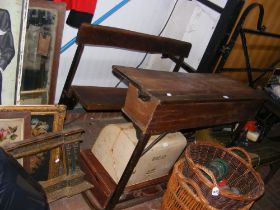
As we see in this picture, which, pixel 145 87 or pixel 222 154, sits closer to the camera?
pixel 145 87

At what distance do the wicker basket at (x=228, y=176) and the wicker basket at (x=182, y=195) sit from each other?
0.08 meters

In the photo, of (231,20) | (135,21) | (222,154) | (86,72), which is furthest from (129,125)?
(231,20)

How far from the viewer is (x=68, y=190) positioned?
7.47 feet

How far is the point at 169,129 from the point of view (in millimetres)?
2127

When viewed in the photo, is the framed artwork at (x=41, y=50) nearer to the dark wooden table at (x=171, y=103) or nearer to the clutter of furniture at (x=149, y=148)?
the clutter of furniture at (x=149, y=148)

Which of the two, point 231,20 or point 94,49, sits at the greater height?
point 231,20

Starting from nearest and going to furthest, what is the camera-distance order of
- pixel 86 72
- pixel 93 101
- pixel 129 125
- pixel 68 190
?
pixel 68 190 → pixel 129 125 → pixel 93 101 → pixel 86 72

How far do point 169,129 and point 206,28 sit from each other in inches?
74.0

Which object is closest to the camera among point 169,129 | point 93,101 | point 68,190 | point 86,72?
point 169,129

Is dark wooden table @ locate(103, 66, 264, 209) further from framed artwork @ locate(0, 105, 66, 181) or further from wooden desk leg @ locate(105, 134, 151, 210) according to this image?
framed artwork @ locate(0, 105, 66, 181)

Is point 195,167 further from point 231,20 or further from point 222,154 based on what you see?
point 231,20

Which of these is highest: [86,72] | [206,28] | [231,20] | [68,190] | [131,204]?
[231,20]

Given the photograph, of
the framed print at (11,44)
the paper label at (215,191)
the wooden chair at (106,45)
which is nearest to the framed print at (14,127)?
the framed print at (11,44)

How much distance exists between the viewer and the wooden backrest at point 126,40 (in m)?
2.51
